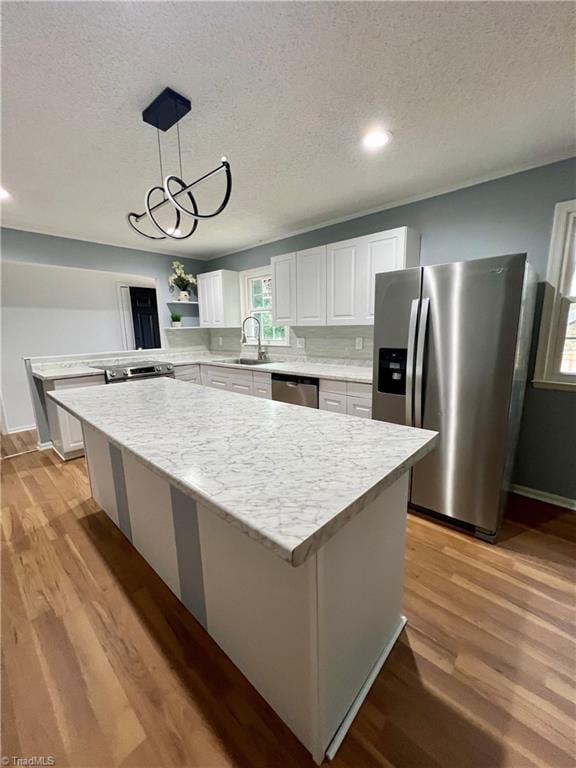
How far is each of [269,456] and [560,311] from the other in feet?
8.04

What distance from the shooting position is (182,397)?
1.77m

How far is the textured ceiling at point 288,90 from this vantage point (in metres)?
1.12

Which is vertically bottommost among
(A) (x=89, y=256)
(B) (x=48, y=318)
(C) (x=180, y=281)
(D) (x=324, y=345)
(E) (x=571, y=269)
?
(D) (x=324, y=345)

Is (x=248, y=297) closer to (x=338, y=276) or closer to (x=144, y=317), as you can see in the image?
(x=338, y=276)

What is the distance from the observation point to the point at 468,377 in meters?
1.84

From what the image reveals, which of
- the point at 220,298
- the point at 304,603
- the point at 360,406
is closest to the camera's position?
the point at 304,603

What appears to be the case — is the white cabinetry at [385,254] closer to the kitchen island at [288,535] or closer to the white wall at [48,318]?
the kitchen island at [288,535]

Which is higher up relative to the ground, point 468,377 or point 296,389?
point 468,377

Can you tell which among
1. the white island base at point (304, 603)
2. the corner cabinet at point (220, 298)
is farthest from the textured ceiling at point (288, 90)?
the corner cabinet at point (220, 298)

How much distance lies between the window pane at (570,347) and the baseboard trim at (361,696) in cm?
206

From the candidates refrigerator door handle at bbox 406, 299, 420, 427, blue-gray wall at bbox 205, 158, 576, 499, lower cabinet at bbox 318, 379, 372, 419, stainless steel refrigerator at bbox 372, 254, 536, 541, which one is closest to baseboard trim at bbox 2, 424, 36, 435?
lower cabinet at bbox 318, 379, 372, 419

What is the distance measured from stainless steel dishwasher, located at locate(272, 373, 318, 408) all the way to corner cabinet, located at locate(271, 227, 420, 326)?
26.6 inches

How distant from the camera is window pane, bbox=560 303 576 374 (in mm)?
2145

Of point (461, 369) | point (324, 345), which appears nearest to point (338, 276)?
point (324, 345)
